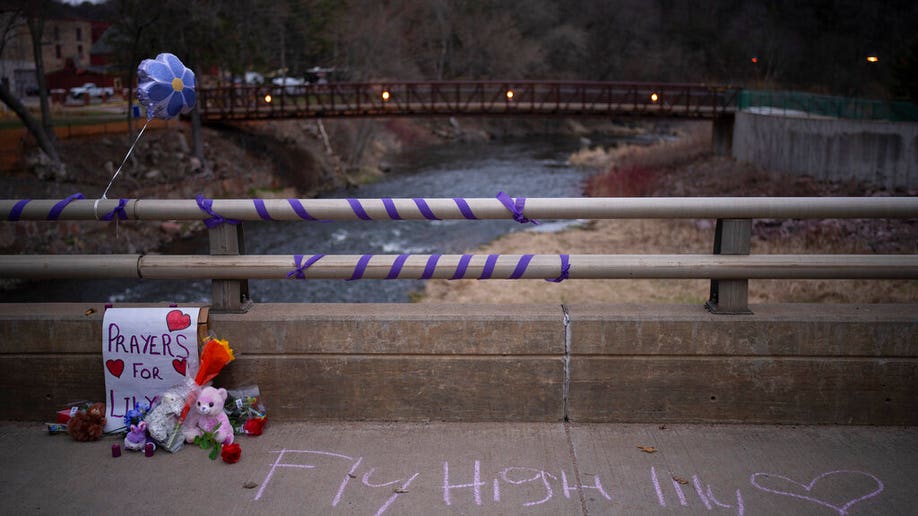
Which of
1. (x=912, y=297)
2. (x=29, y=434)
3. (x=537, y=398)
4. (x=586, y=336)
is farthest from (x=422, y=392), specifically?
(x=912, y=297)

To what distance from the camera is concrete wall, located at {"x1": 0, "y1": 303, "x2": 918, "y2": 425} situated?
14.7ft

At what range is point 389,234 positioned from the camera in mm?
28359

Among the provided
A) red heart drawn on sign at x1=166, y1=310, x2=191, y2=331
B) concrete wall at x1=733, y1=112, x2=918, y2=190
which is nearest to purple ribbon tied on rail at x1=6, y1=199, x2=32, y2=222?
red heart drawn on sign at x1=166, y1=310, x2=191, y2=331

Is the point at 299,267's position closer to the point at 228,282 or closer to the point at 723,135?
the point at 228,282

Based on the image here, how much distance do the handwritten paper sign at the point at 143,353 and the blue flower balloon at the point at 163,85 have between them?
1.39 m

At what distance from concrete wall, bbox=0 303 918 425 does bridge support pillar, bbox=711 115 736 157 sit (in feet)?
130

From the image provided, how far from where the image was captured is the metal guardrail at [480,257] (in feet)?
14.5

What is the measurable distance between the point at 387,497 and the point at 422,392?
2.64ft

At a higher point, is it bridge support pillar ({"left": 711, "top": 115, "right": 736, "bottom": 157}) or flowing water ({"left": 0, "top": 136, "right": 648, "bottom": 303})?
bridge support pillar ({"left": 711, "top": 115, "right": 736, "bottom": 157})

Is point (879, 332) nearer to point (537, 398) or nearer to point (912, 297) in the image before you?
point (537, 398)

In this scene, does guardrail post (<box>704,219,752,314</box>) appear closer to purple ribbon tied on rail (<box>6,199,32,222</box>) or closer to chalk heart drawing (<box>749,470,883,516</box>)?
chalk heart drawing (<box>749,470,883,516</box>)

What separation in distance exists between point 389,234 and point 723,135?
22219 mm

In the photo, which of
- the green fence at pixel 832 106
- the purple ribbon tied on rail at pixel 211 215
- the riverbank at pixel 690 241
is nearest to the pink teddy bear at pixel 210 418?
the purple ribbon tied on rail at pixel 211 215

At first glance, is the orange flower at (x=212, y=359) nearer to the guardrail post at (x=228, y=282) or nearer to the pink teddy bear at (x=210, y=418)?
the pink teddy bear at (x=210, y=418)
